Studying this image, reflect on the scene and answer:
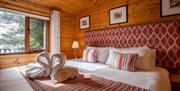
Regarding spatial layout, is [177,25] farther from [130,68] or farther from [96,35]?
[96,35]

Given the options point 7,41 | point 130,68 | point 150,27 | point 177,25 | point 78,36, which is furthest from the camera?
point 78,36

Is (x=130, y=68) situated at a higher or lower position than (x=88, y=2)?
lower

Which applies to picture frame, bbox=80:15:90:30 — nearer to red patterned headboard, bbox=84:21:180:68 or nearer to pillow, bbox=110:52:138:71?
red patterned headboard, bbox=84:21:180:68

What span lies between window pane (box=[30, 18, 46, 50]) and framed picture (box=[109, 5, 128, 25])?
Result: 1.88 m

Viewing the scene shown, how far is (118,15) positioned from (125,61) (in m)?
1.38

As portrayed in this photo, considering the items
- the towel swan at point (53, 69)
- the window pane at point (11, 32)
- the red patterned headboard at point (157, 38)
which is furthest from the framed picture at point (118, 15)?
the window pane at point (11, 32)

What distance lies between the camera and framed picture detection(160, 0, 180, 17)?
2051mm

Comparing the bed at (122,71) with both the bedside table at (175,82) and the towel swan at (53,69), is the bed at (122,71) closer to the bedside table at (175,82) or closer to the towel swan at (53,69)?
the towel swan at (53,69)

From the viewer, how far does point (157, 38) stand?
2.17 meters

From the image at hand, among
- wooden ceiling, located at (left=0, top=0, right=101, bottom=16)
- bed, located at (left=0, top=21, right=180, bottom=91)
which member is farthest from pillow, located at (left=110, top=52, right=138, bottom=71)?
wooden ceiling, located at (left=0, top=0, right=101, bottom=16)

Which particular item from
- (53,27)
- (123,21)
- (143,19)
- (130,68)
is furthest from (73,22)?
(130,68)

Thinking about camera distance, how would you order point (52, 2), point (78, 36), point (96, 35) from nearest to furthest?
point (52, 2) → point (96, 35) → point (78, 36)

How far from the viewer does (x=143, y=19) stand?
247 cm

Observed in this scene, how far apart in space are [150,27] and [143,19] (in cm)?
30
